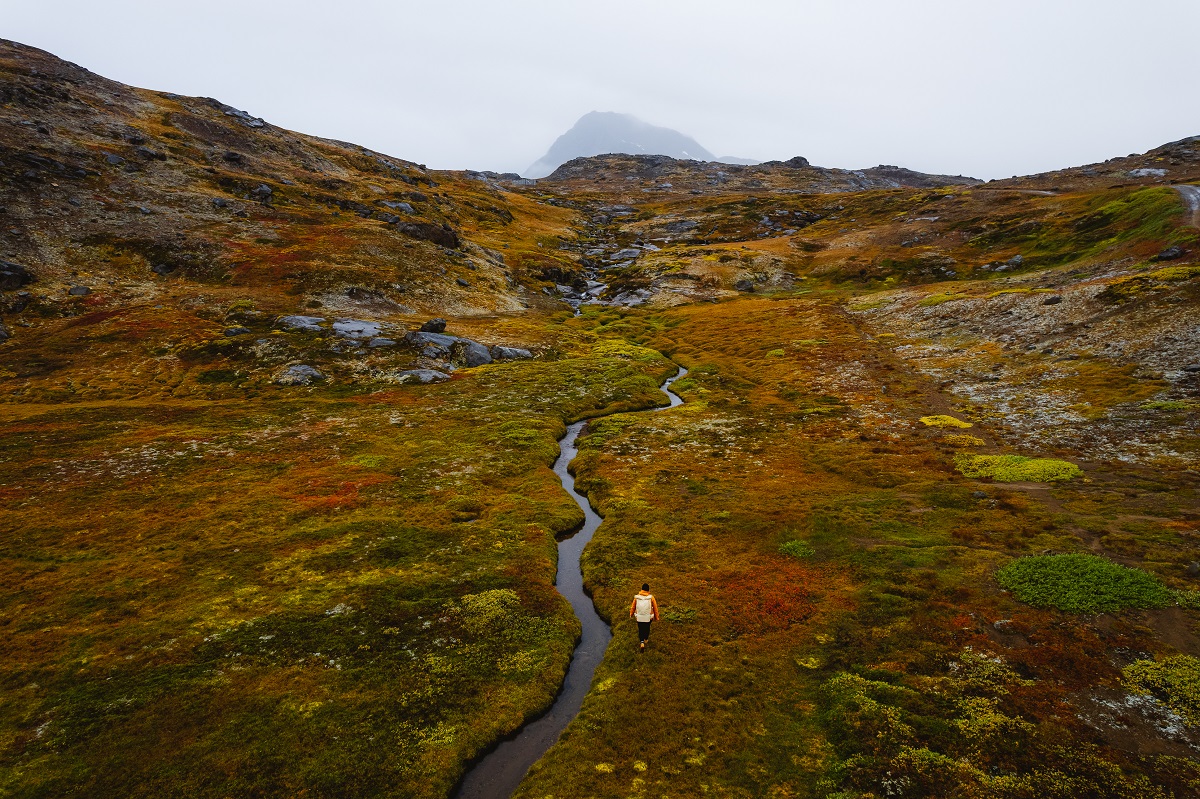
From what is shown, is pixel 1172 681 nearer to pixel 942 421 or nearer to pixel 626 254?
pixel 942 421

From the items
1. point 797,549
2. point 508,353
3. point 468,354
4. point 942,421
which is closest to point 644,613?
point 797,549

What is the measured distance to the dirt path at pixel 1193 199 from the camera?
68.7 meters

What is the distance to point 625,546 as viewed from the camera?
3052 centimetres

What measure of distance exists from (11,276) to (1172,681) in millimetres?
102304

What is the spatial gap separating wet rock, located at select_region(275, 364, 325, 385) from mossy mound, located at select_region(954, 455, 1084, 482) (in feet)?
198

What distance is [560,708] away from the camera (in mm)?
20031

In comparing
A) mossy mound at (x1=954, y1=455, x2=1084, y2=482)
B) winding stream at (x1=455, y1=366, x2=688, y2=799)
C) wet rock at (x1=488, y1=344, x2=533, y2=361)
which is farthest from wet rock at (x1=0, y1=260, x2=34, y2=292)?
mossy mound at (x1=954, y1=455, x2=1084, y2=482)

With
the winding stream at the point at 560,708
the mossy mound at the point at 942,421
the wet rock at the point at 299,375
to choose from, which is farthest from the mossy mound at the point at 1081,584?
the wet rock at the point at 299,375

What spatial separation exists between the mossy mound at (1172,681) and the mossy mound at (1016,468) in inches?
670

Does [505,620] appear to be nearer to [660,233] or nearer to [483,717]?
[483,717]

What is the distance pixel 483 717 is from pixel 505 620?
16.9 ft

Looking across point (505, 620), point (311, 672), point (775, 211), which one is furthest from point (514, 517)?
point (775, 211)

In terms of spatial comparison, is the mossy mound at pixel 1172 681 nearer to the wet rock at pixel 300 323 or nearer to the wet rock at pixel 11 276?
the wet rock at pixel 300 323

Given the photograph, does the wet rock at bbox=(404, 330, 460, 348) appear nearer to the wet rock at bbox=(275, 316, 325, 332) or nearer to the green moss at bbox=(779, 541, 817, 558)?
the wet rock at bbox=(275, 316, 325, 332)
